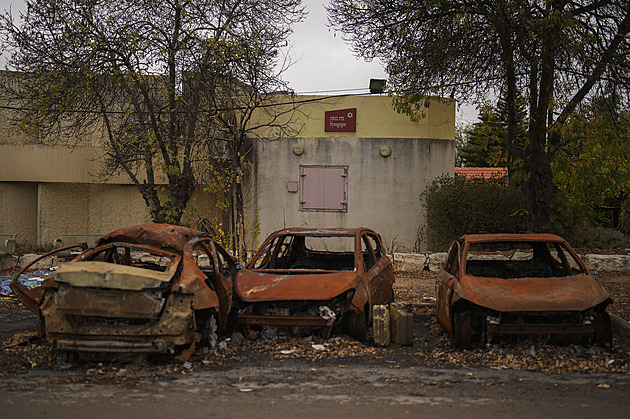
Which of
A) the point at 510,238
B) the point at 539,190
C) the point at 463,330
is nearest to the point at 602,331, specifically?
the point at 463,330

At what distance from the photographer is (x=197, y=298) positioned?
7.52 meters

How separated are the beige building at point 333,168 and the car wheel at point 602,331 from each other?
36.7 feet

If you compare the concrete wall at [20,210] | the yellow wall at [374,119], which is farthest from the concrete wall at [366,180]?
the concrete wall at [20,210]

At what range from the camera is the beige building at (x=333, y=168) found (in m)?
19.3

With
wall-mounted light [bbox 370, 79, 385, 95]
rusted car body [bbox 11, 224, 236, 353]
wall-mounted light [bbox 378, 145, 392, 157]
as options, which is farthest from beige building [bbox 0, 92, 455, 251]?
rusted car body [bbox 11, 224, 236, 353]

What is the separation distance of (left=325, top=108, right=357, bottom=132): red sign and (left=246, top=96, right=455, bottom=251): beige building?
0.03m

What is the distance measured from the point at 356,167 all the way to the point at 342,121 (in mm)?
1367

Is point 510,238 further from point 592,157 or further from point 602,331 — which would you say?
point 592,157

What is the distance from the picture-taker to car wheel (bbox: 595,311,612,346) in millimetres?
7926

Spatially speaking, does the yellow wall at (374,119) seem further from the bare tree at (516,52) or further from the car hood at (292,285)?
the car hood at (292,285)

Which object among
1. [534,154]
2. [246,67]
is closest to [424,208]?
[534,154]

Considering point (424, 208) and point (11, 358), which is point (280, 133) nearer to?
point (424, 208)

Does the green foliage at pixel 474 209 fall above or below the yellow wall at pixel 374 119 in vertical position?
below

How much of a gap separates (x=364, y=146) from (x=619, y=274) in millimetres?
7447
